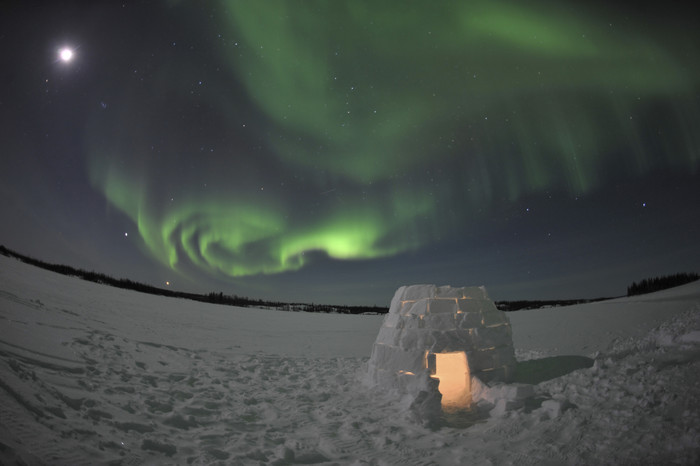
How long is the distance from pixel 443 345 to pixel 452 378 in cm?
150

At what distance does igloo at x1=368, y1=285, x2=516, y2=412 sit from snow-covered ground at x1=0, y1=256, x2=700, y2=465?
493 millimetres

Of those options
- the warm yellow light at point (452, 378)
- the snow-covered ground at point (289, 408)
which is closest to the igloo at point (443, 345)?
the warm yellow light at point (452, 378)

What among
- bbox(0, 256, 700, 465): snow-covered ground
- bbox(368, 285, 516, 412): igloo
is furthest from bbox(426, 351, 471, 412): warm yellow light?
bbox(0, 256, 700, 465): snow-covered ground

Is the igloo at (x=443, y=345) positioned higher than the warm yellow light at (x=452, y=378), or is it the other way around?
the igloo at (x=443, y=345)

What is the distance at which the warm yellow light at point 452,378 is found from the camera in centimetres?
598

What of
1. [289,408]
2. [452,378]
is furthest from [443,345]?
[289,408]

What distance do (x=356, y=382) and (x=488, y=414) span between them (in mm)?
3196

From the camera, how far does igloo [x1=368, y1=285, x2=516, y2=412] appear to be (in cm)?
617

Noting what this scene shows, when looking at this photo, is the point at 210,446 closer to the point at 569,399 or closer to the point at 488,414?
the point at 488,414

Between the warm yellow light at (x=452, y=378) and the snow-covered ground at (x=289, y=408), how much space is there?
499mm

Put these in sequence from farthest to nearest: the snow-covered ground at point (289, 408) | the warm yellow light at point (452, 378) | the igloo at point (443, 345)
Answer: the igloo at point (443, 345)
the warm yellow light at point (452, 378)
the snow-covered ground at point (289, 408)

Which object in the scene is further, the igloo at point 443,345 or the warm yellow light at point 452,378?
the igloo at point 443,345

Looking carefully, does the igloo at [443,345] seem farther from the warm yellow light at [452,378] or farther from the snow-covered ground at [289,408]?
the snow-covered ground at [289,408]

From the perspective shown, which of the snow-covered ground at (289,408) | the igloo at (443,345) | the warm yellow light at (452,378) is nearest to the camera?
the snow-covered ground at (289,408)
